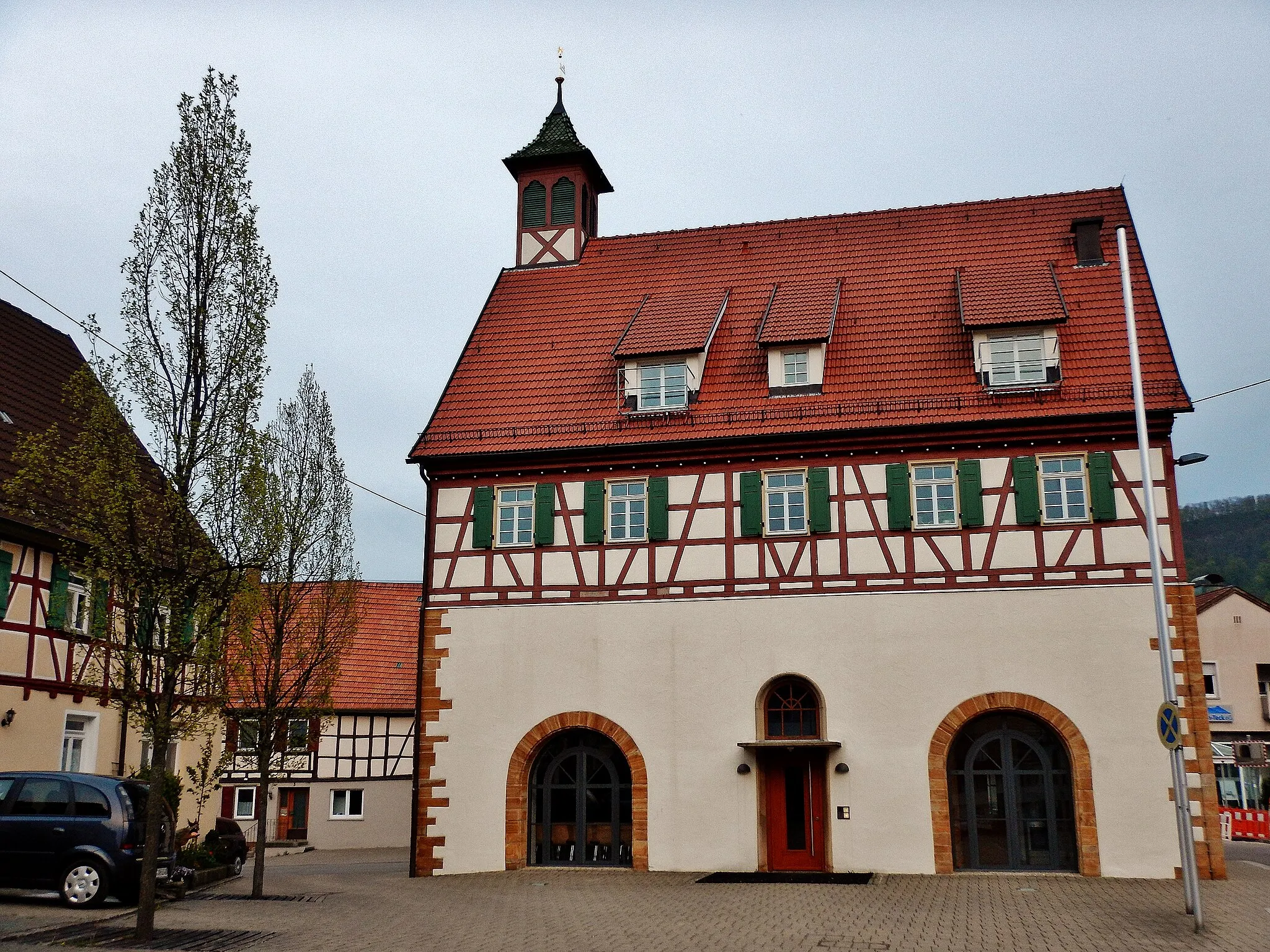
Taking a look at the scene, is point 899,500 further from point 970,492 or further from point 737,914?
point 737,914

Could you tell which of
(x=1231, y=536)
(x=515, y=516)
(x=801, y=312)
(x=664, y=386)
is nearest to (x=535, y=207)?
(x=664, y=386)

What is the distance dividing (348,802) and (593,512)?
20685 mm

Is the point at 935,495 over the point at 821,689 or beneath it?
over

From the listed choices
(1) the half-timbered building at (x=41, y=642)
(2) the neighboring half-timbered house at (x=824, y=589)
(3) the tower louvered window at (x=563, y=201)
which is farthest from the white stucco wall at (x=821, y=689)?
(3) the tower louvered window at (x=563, y=201)

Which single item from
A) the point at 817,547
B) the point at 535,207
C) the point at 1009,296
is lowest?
the point at 817,547

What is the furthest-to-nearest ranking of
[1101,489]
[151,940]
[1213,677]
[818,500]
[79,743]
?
[1213,677]
[79,743]
[818,500]
[1101,489]
[151,940]

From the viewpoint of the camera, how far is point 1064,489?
2156 cm

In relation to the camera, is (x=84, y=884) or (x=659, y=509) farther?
(x=659, y=509)

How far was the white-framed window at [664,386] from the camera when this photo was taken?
24156 millimetres

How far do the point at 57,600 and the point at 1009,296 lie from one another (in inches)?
734

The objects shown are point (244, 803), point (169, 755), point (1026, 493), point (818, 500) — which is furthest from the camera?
point (244, 803)

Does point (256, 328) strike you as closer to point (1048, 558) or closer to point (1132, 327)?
point (1132, 327)

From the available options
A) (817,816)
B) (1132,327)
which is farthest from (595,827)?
(1132,327)

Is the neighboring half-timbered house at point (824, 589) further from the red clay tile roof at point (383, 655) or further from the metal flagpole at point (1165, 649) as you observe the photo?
the red clay tile roof at point (383, 655)
